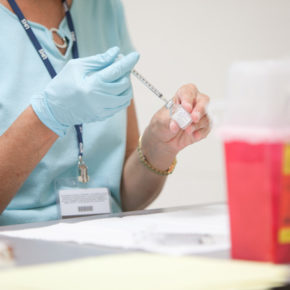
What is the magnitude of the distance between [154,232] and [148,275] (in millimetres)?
221

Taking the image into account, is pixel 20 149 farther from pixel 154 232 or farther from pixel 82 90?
pixel 154 232

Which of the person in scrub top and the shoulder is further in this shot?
the shoulder

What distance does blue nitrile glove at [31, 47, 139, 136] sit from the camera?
93 centimetres

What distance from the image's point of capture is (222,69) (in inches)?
87.2

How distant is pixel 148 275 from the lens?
43 cm

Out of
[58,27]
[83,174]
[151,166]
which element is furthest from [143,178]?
[58,27]

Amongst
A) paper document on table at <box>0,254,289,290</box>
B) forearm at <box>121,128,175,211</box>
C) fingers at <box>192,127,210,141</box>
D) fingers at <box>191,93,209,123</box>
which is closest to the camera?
paper document on table at <box>0,254,289,290</box>

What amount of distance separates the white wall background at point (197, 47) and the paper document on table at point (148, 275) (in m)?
1.67

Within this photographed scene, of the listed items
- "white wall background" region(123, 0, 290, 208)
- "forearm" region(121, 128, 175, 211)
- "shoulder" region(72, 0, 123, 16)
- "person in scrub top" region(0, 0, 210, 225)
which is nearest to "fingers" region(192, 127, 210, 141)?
"person in scrub top" region(0, 0, 210, 225)

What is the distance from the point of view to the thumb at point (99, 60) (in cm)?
95

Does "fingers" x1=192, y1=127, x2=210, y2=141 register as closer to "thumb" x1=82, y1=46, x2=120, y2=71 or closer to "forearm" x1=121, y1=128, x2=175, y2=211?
"forearm" x1=121, y1=128, x2=175, y2=211

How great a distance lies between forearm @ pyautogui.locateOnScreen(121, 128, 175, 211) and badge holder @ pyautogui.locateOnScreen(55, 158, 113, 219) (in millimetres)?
96

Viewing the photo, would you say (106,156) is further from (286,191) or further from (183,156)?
(183,156)

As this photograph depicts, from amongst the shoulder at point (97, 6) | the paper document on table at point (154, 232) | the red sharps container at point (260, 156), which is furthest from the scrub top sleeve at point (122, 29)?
the red sharps container at point (260, 156)
